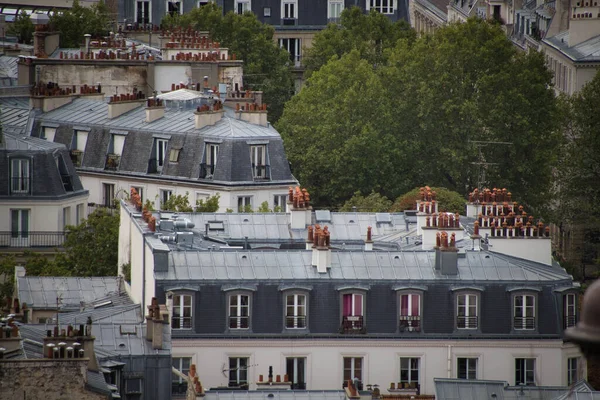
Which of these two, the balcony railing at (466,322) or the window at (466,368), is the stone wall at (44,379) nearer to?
the window at (466,368)

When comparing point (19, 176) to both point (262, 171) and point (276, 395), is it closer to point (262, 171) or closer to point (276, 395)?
point (262, 171)

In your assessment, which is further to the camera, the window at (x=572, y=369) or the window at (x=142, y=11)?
the window at (x=142, y=11)

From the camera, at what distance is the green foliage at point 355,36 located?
139 metres

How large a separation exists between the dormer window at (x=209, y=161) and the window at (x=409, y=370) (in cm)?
2884

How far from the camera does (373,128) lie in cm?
11212

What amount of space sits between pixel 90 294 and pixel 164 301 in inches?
321

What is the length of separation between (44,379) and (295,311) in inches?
606

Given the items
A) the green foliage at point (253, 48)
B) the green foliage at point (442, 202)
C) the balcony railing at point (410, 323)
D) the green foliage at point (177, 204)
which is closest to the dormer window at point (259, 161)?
the green foliage at point (442, 202)

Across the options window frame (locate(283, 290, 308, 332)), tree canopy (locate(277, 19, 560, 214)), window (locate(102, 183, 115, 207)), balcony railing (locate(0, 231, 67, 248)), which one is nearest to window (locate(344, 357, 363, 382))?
window frame (locate(283, 290, 308, 332))

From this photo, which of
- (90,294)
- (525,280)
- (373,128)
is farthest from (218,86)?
(525,280)

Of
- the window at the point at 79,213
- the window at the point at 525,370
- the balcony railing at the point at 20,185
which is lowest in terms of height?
the window at the point at 525,370

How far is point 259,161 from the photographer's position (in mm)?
89812

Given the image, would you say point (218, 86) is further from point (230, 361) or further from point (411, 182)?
point (230, 361)

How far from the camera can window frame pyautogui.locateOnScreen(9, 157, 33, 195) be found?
278 ft
